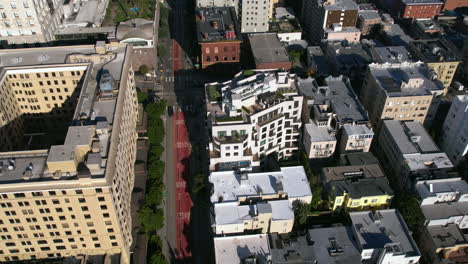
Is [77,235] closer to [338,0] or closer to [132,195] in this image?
[132,195]

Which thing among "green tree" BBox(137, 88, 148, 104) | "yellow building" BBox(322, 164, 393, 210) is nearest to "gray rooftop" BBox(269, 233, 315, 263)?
"yellow building" BBox(322, 164, 393, 210)

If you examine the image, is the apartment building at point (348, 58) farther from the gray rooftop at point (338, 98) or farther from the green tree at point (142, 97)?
the green tree at point (142, 97)

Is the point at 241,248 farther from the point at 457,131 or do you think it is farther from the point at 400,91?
the point at 457,131

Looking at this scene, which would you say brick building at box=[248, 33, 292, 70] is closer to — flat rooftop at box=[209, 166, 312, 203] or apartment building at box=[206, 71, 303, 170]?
apartment building at box=[206, 71, 303, 170]

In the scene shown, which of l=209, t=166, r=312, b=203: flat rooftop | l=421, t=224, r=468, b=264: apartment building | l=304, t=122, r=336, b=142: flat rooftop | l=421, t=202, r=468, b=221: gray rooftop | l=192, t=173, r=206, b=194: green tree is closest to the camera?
l=421, t=224, r=468, b=264: apartment building

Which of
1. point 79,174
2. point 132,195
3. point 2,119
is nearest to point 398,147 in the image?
point 132,195

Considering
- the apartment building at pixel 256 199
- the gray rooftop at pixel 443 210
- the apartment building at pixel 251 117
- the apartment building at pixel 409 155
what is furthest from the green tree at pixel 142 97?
the gray rooftop at pixel 443 210

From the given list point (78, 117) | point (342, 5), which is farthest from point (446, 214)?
point (342, 5)
